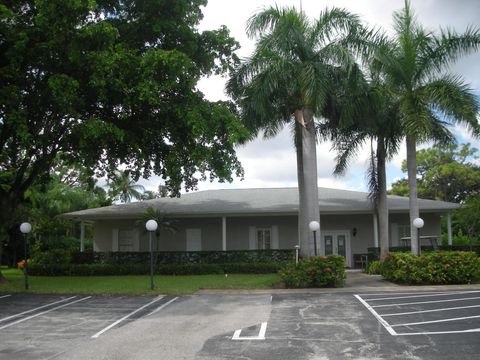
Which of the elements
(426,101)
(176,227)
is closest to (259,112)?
(426,101)

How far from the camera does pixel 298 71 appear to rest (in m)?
19.0

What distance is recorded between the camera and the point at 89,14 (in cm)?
1714

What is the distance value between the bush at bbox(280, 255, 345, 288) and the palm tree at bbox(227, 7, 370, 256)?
6.89ft

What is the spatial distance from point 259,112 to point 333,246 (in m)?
10.3

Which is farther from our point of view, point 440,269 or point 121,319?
point 440,269

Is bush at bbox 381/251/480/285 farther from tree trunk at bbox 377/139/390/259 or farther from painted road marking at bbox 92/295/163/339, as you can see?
painted road marking at bbox 92/295/163/339

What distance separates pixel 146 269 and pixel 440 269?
1254 cm

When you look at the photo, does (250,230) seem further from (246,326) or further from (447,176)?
(447,176)

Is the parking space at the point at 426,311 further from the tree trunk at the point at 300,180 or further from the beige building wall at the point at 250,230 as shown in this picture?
the beige building wall at the point at 250,230

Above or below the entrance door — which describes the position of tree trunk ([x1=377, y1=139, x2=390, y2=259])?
above

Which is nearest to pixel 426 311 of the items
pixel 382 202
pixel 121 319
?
pixel 121 319

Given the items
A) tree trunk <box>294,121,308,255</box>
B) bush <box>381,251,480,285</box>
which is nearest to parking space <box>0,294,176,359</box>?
tree trunk <box>294,121,308,255</box>

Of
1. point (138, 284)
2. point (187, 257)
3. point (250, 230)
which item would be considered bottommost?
point (138, 284)

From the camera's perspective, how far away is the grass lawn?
17.5 m
